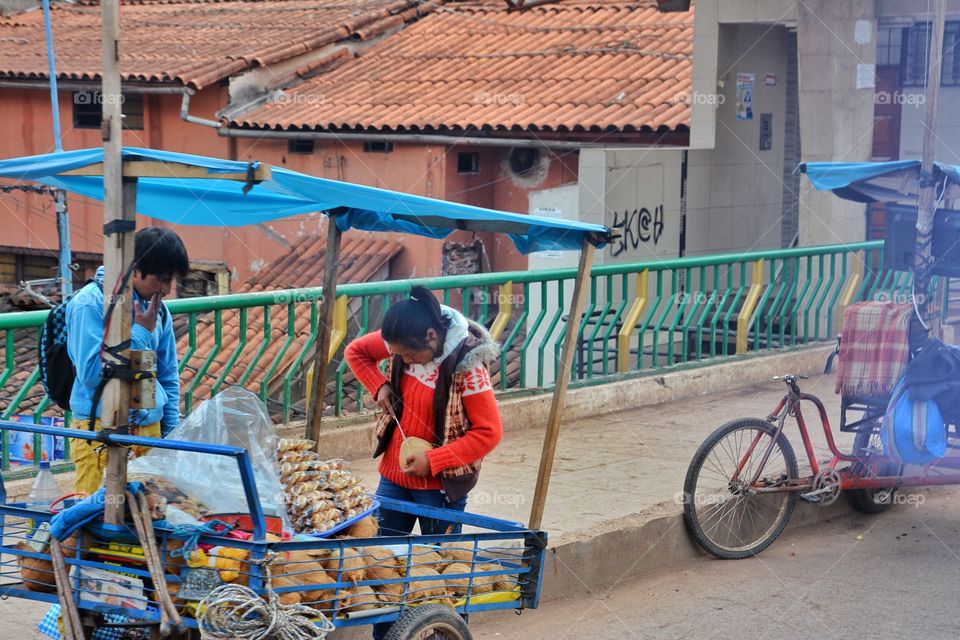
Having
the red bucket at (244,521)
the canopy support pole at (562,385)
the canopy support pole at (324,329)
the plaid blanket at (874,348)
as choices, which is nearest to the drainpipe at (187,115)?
the plaid blanket at (874,348)

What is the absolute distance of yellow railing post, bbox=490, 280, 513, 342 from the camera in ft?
27.9

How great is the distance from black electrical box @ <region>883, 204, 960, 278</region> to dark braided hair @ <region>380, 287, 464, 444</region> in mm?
3721

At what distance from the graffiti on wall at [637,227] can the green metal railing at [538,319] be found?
0.76 m

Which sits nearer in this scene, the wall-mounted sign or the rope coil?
the rope coil

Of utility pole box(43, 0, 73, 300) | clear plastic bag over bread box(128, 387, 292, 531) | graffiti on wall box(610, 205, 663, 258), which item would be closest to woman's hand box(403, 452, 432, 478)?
clear plastic bag over bread box(128, 387, 292, 531)

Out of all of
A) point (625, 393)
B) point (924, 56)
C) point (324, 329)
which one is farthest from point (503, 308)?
point (924, 56)

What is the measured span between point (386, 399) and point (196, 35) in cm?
1679

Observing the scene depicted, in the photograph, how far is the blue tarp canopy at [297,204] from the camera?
4.27 m

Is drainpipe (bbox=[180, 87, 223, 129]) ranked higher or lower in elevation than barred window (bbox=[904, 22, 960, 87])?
lower

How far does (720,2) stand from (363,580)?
1103 cm

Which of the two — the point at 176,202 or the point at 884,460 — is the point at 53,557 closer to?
the point at 176,202

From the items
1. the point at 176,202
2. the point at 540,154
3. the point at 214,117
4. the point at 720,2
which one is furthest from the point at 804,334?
the point at 214,117

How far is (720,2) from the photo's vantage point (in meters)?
13.7

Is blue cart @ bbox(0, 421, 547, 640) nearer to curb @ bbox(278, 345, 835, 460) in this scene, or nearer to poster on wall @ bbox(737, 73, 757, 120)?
curb @ bbox(278, 345, 835, 460)
